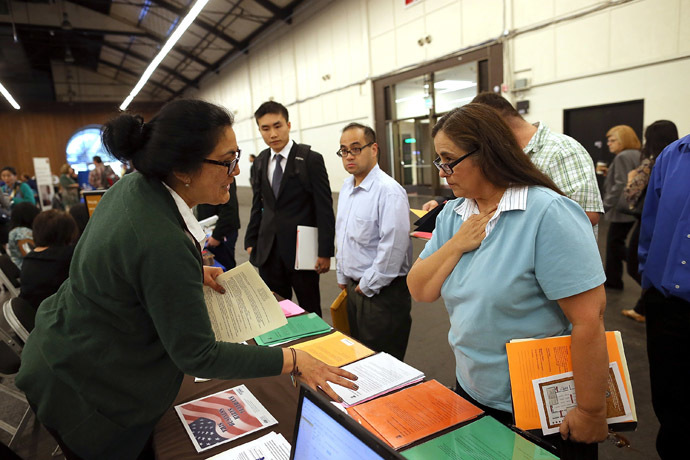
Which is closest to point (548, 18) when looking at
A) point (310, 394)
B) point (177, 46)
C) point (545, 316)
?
point (545, 316)

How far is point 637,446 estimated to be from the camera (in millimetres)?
1897

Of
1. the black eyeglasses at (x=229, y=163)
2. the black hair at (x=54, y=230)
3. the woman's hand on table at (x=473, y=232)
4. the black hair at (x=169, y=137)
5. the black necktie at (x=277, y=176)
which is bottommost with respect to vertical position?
the black hair at (x=54, y=230)

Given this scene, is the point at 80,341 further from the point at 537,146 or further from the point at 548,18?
the point at 548,18

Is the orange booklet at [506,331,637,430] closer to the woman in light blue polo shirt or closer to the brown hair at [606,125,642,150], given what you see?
the woman in light blue polo shirt

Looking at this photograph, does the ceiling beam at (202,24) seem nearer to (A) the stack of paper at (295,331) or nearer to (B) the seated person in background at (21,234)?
(B) the seated person in background at (21,234)

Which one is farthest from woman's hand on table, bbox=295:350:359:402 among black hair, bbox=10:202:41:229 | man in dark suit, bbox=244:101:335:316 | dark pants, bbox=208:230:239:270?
black hair, bbox=10:202:41:229

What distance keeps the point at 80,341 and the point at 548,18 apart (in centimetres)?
659

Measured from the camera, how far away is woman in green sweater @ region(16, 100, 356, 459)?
90cm

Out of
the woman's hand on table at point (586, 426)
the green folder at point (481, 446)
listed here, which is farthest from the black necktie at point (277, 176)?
the woman's hand on table at point (586, 426)

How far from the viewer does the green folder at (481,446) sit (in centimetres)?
92

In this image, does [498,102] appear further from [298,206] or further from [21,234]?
[21,234]

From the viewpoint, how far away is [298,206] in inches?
105

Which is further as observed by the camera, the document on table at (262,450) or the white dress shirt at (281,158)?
the white dress shirt at (281,158)

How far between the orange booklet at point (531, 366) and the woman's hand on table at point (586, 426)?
0.08 metres
